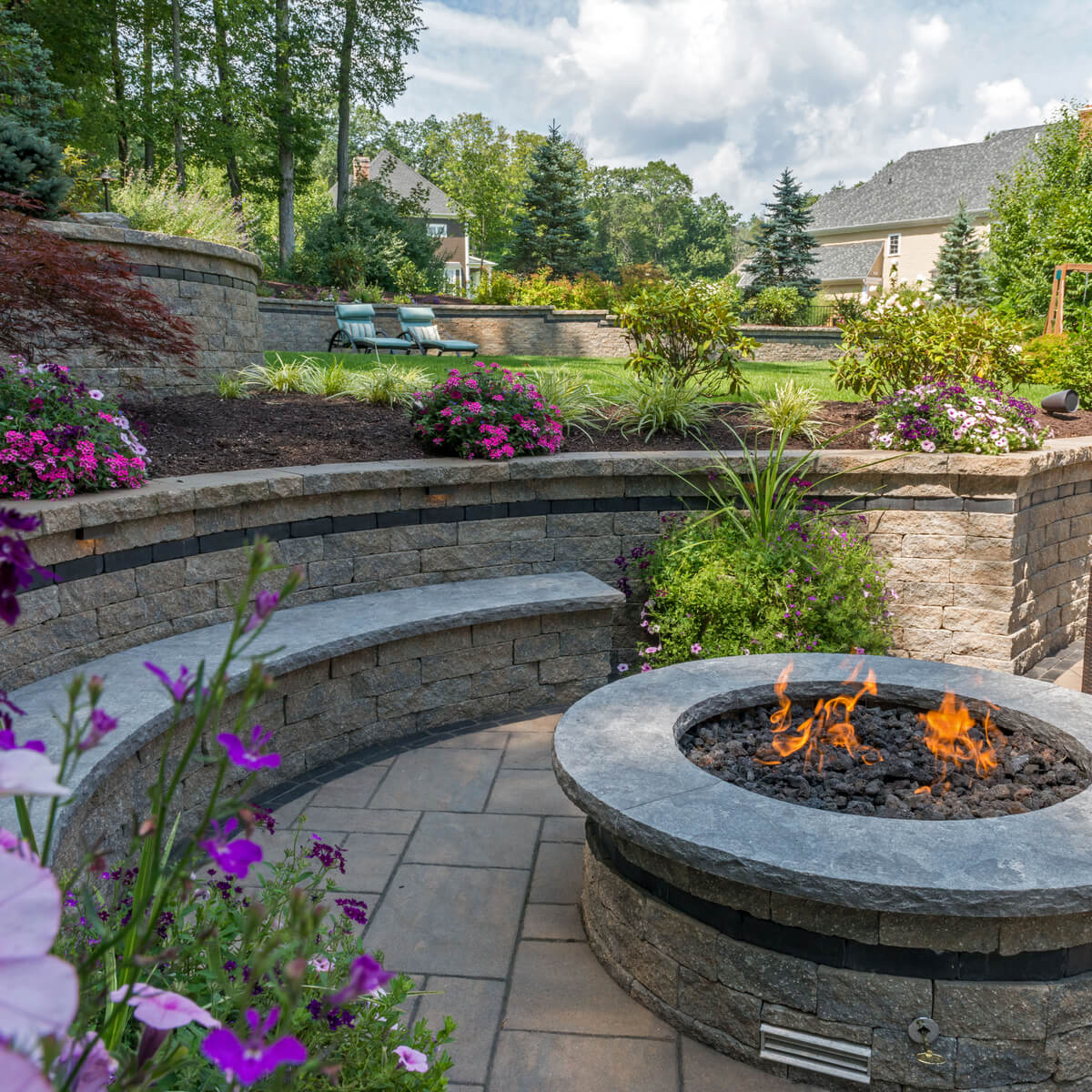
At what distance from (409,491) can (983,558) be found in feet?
10.3

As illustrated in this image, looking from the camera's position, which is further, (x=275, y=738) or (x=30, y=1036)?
(x=275, y=738)

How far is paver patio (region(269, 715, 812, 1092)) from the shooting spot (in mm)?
2332

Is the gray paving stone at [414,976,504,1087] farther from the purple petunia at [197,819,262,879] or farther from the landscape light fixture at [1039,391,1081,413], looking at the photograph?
the landscape light fixture at [1039,391,1081,413]

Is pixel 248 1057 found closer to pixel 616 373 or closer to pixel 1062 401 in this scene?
pixel 1062 401

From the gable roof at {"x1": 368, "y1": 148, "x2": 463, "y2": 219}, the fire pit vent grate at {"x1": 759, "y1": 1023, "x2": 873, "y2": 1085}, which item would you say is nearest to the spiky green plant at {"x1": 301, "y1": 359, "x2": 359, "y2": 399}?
the fire pit vent grate at {"x1": 759, "y1": 1023, "x2": 873, "y2": 1085}

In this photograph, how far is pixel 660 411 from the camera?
5805 millimetres

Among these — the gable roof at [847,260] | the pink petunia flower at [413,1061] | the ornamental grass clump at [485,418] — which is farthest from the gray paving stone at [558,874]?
the gable roof at [847,260]

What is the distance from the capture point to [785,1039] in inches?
88.7

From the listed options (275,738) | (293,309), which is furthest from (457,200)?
(275,738)

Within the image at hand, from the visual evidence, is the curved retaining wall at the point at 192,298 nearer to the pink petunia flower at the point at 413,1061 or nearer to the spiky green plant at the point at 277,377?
the spiky green plant at the point at 277,377

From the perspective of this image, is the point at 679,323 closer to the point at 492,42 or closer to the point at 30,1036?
the point at 30,1036

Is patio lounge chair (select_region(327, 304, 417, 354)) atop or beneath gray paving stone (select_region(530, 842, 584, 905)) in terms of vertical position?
atop

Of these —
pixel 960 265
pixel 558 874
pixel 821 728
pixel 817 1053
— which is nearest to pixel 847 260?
pixel 960 265

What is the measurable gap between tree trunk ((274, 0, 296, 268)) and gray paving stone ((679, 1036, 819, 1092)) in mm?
18162
